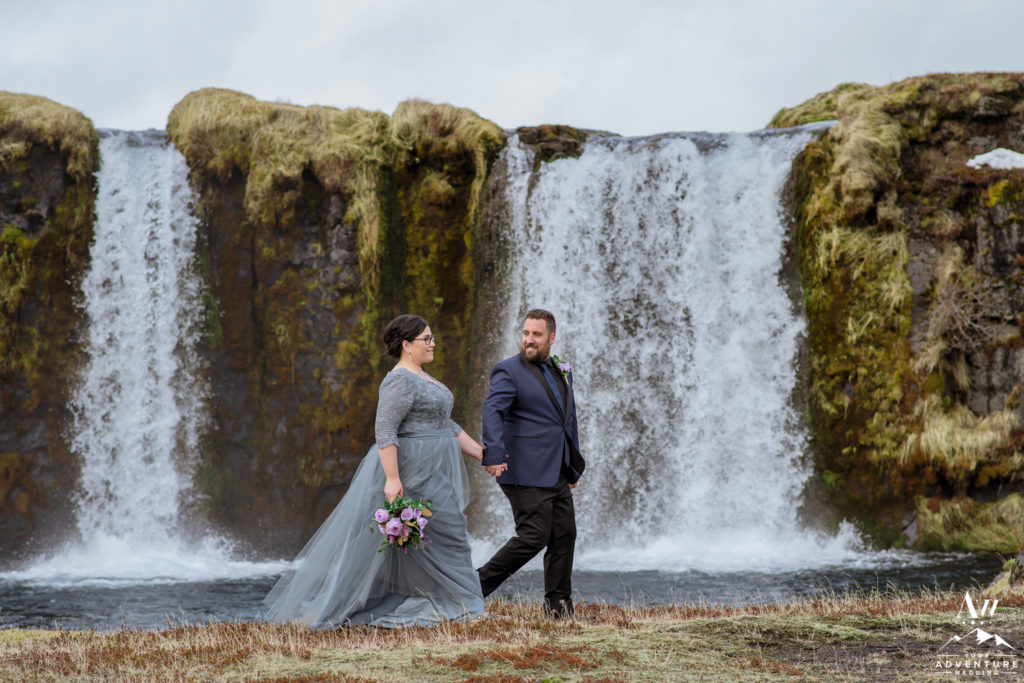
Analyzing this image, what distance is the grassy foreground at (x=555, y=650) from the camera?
16.4ft

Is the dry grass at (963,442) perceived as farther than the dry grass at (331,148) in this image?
No

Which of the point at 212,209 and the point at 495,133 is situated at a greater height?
the point at 495,133

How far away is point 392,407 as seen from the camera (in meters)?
6.70

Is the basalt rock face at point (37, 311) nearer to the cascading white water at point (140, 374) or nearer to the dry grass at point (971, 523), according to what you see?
the cascading white water at point (140, 374)

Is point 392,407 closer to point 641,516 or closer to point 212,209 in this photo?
point 641,516

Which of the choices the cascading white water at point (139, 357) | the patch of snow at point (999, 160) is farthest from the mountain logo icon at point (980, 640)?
the cascading white water at point (139, 357)

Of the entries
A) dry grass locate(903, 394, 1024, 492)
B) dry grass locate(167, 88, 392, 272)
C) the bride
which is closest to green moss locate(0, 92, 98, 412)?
dry grass locate(167, 88, 392, 272)

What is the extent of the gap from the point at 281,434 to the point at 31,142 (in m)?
7.00

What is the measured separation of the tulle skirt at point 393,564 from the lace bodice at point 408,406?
0.09 m

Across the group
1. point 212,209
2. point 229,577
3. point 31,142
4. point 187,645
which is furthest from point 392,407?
point 31,142

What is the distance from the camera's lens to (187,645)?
20.7 feet

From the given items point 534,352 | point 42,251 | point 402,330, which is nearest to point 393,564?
point 402,330

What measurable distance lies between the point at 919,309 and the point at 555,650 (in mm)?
12087

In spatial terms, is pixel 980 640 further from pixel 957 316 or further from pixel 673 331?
pixel 673 331
